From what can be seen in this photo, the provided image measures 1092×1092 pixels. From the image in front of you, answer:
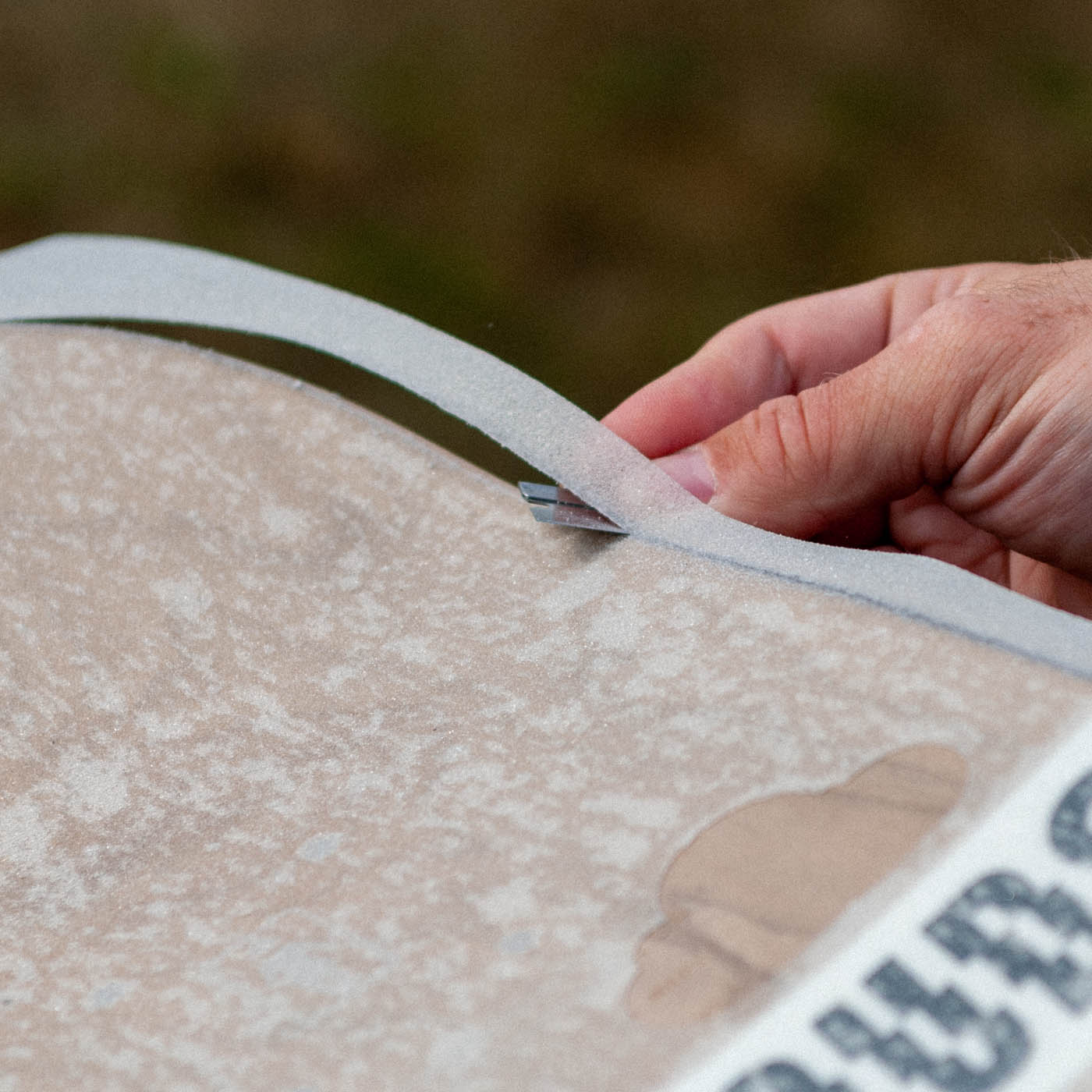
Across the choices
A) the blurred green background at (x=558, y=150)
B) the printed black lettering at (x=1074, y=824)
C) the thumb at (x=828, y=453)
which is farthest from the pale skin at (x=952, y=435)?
the blurred green background at (x=558, y=150)

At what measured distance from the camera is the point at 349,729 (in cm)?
50

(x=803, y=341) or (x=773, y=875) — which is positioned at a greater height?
(x=803, y=341)

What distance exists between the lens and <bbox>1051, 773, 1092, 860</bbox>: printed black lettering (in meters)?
0.37

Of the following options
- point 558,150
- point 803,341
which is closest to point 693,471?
point 803,341

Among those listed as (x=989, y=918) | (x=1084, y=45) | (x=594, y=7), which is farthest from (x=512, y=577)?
(x=1084, y=45)

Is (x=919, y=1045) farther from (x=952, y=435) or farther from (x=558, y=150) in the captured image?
(x=558, y=150)

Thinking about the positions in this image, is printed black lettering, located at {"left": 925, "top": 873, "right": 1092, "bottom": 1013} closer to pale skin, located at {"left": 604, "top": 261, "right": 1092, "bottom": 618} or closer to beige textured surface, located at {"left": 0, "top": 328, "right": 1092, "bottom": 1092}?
beige textured surface, located at {"left": 0, "top": 328, "right": 1092, "bottom": 1092}

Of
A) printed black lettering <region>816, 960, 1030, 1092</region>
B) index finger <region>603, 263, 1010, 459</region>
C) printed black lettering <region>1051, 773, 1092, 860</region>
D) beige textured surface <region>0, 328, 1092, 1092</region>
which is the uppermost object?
index finger <region>603, 263, 1010, 459</region>

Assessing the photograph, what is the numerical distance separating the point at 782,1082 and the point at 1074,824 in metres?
0.12

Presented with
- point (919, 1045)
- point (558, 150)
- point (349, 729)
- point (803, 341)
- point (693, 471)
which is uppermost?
point (558, 150)

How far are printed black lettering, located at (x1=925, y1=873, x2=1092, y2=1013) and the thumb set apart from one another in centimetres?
26

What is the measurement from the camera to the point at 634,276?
4.75 ft

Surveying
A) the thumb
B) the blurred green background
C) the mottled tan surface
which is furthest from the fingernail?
the blurred green background

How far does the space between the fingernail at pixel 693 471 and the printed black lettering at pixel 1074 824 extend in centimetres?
26
